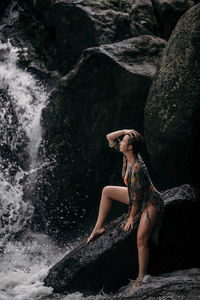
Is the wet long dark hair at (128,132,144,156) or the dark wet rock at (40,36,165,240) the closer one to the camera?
the wet long dark hair at (128,132,144,156)

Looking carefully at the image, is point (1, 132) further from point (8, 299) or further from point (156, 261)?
point (156, 261)

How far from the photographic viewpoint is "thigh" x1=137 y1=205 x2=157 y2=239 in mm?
4074

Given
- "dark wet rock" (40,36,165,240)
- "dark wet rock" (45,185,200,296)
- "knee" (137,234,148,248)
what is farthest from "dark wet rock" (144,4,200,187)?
"knee" (137,234,148,248)

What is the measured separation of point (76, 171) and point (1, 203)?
1451 millimetres

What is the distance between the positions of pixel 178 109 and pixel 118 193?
141 cm

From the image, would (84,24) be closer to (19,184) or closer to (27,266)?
(19,184)

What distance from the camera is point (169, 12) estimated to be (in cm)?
786

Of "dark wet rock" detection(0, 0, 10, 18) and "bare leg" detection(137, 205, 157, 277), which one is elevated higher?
"dark wet rock" detection(0, 0, 10, 18)

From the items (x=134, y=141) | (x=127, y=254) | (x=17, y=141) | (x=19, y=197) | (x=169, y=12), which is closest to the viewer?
(x=134, y=141)

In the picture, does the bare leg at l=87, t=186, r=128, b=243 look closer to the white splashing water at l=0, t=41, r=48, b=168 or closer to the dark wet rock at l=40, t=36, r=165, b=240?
the dark wet rock at l=40, t=36, r=165, b=240

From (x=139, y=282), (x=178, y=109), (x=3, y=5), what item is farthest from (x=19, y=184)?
(x=3, y=5)

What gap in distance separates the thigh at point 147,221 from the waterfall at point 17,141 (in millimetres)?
3025

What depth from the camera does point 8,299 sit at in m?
4.55

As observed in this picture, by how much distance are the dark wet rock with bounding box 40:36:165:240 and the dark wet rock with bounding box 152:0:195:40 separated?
4.86ft
